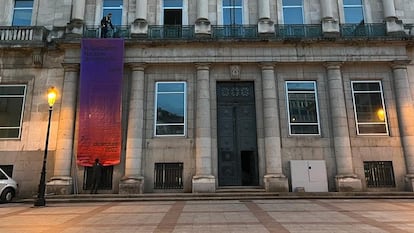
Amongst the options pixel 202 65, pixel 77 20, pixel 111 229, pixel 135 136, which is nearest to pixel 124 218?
pixel 111 229

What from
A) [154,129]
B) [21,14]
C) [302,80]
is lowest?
[154,129]

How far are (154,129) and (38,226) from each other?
1027cm

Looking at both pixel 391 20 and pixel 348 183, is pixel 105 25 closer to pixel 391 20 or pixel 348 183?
pixel 348 183

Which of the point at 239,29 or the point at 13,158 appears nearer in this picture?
the point at 13,158

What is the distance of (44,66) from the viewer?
789 inches

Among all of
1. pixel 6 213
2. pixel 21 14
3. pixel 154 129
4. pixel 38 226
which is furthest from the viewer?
pixel 21 14

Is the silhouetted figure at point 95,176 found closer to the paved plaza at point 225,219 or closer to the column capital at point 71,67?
the paved plaza at point 225,219

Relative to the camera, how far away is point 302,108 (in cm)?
1931

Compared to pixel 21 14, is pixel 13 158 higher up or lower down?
lower down

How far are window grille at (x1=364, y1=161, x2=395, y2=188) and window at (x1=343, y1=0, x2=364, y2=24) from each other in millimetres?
9473

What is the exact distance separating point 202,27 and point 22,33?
11.7 meters

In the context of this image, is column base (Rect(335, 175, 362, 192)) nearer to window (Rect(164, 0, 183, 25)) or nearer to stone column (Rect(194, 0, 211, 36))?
stone column (Rect(194, 0, 211, 36))

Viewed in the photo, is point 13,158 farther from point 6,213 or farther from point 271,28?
point 271,28

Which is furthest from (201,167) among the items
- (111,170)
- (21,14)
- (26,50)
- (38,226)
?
(21,14)
